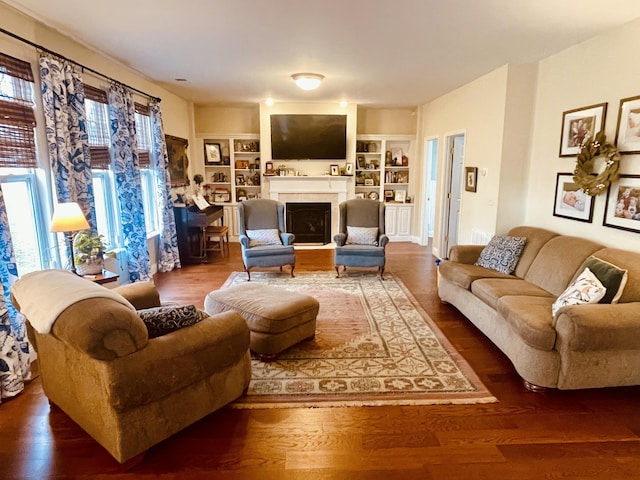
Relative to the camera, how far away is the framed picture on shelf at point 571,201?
3.56m

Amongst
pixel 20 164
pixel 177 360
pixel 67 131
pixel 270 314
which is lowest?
pixel 270 314

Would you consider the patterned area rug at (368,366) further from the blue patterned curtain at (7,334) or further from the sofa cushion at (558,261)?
the blue patterned curtain at (7,334)

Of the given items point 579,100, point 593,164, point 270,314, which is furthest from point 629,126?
point 270,314

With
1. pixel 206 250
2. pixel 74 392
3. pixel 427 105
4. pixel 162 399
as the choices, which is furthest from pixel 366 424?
pixel 427 105

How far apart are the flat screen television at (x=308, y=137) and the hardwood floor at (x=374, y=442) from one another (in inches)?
210

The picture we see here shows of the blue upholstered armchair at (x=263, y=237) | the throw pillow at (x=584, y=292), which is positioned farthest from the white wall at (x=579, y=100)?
the blue upholstered armchair at (x=263, y=237)

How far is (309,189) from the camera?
23.9 feet

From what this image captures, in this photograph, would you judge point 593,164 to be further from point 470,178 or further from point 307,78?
point 307,78

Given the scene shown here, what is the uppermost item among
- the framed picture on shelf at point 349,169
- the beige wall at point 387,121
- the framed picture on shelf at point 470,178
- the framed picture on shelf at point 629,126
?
the beige wall at point 387,121

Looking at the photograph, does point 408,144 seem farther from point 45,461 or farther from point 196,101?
point 45,461

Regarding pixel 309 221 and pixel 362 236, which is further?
pixel 309 221

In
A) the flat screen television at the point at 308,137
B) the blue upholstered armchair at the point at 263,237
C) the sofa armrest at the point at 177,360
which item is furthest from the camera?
the flat screen television at the point at 308,137

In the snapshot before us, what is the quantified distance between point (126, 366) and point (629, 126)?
13.0 feet

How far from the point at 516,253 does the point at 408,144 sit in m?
4.33
